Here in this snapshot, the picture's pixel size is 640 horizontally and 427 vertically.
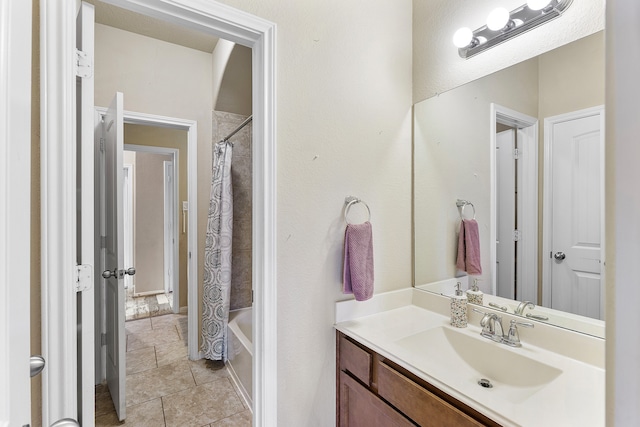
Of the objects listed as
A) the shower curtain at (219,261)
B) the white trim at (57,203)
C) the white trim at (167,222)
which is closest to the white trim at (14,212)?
the white trim at (57,203)

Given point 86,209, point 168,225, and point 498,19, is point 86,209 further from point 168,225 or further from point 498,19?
point 168,225

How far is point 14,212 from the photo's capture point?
48 cm

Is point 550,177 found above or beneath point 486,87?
beneath

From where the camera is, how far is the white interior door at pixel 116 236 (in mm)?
1739

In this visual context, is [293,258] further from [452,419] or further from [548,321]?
[548,321]

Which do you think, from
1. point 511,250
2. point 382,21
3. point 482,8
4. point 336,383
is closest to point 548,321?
point 511,250

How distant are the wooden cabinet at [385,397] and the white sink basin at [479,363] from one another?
0.08 metres

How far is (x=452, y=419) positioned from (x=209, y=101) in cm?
291

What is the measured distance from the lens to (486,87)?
138cm

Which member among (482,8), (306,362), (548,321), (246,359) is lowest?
(246,359)

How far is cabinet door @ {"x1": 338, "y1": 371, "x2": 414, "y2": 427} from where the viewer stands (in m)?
1.13

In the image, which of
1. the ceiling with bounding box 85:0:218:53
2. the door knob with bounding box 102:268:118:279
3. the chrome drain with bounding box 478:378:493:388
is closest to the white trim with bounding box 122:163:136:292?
the ceiling with bounding box 85:0:218:53

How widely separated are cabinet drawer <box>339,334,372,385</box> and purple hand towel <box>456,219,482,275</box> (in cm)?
67

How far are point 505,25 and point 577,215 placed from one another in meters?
0.83
